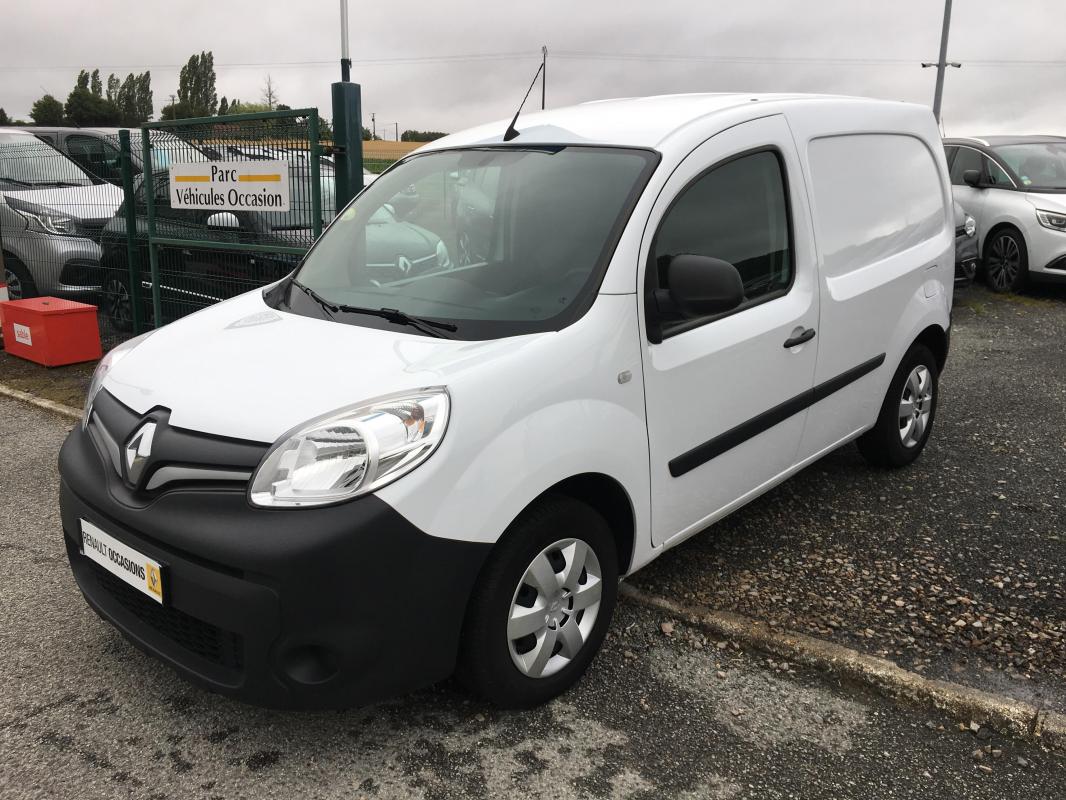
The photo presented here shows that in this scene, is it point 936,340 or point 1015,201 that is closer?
point 936,340

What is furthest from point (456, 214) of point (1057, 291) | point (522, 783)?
point (1057, 291)

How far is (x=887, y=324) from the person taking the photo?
4.15 metres

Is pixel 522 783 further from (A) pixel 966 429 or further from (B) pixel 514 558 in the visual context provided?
(A) pixel 966 429

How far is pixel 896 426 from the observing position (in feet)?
A: 14.9

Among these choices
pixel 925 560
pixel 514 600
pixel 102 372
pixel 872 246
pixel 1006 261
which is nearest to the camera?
pixel 514 600

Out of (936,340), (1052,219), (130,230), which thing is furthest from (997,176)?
(130,230)

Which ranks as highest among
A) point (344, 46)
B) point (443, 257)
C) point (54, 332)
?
point (344, 46)

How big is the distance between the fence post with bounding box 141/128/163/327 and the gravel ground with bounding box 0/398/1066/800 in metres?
4.50

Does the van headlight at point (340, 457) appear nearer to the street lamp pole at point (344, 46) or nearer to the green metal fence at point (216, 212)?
the green metal fence at point (216, 212)

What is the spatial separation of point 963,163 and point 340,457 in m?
11.0

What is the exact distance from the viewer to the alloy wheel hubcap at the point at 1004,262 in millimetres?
10492

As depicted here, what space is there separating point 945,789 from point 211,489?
2.10 metres

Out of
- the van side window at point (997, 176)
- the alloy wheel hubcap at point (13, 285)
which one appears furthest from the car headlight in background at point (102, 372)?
the van side window at point (997, 176)

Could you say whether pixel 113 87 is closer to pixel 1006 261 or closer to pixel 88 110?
pixel 88 110
